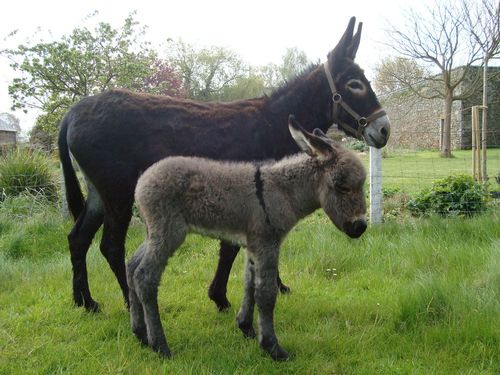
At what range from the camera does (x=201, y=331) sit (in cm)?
365

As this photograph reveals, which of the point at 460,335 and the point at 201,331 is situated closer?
the point at 460,335

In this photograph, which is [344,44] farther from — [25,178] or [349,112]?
[25,178]

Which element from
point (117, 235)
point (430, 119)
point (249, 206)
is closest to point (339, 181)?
point (249, 206)

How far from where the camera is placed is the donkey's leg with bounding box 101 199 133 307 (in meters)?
3.96

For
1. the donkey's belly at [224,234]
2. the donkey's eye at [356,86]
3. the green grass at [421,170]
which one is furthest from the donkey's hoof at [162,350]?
the green grass at [421,170]

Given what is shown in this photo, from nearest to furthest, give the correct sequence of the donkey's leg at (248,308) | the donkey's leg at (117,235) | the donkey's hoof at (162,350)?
the donkey's hoof at (162,350) < the donkey's leg at (248,308) < the donkey's leg at (117,235)

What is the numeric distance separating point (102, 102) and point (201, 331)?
2.28 m

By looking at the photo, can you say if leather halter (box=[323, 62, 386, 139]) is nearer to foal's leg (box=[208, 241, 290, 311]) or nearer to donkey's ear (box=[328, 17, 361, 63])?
donkey's ear (box=[328, 17, 361, 63])

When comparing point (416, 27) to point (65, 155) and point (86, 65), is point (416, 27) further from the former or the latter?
point (65, 155)

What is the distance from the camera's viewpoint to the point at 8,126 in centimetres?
4097

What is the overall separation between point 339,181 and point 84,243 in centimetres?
277

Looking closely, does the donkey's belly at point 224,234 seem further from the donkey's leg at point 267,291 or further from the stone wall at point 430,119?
the stone wall at point 430,119

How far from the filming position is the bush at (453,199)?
6535 mm

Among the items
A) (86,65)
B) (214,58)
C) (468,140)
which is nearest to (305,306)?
(86,65)
